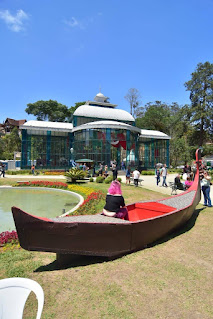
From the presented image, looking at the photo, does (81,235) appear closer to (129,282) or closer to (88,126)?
(129,282)

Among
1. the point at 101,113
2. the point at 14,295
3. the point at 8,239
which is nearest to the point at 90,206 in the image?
the point at 8,239

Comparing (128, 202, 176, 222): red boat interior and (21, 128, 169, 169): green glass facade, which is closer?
(128, 202, 176, 222): red boat interior

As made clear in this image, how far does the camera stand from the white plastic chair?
1939mm

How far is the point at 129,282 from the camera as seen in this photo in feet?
12.1

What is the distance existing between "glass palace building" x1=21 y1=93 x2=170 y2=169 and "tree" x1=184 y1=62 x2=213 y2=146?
29.8ft

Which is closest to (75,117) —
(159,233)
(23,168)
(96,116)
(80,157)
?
(96,116)

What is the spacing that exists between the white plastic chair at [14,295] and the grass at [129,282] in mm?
1106

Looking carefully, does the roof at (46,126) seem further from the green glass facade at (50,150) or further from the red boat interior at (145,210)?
the red boat interior at (145,210)

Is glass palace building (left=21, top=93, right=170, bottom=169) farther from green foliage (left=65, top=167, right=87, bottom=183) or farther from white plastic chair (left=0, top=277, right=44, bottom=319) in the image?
white plastic chair (left=0, top=277, right=44, bottom=319)

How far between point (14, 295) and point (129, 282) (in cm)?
227

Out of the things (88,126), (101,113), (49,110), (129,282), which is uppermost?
(49,110)

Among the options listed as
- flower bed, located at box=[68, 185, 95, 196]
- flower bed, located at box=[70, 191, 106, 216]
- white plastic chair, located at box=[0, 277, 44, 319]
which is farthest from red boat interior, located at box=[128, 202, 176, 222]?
flower bed, located at box=[68, 185, 95, 196]

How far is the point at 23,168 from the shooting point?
98.8 feet

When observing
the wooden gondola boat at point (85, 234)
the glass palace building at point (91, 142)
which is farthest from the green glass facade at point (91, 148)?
the wooden gondola boat at point (85, 234)
